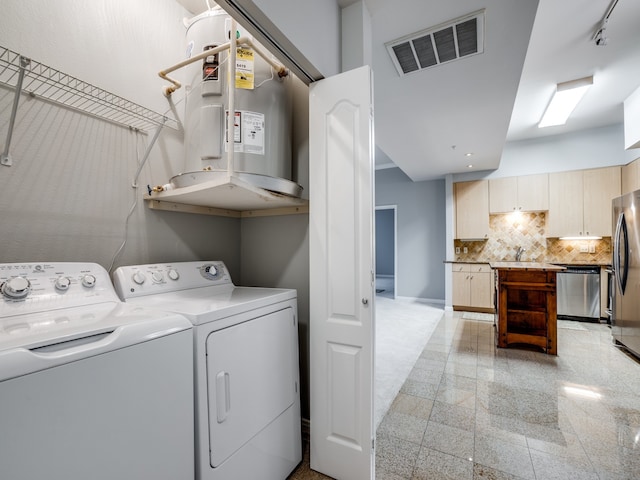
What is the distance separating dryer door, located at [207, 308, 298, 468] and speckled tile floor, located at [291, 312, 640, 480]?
52cm

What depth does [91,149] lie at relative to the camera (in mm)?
1437

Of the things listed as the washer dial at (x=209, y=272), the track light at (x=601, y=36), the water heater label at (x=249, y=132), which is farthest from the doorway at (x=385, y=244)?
the water heater label at (x=249, y=132)

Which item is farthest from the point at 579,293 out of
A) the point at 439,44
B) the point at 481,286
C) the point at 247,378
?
→ the point at 247,378

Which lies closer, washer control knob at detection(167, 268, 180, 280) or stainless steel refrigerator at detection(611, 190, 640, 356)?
washer control knob at detection(167, 268, 180, 280)

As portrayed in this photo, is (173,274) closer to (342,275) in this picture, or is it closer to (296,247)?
(296,247)

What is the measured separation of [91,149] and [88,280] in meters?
0.67

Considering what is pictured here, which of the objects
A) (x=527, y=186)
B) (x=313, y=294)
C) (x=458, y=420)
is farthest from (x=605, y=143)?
(x=313, y=294)

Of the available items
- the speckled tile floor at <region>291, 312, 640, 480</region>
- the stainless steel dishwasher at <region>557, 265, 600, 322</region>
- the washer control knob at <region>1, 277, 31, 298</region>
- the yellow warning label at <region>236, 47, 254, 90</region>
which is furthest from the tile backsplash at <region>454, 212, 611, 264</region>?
the washer control knob at <region>1, 277, 31, 298</region>

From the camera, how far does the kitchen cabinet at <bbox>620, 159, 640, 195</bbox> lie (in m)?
3.90

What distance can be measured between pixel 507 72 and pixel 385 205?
432 centimetres

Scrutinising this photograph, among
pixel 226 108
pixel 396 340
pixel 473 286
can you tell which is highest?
pixel 226 108

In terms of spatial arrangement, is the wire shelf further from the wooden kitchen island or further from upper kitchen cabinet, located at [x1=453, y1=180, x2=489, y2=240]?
upper kitchen cabinet, located at [x1=453, y1=180, x2=489, y2=240]

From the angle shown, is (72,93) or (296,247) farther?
(296,247)

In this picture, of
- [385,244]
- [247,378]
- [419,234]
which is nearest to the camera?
→ [247,378]
